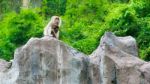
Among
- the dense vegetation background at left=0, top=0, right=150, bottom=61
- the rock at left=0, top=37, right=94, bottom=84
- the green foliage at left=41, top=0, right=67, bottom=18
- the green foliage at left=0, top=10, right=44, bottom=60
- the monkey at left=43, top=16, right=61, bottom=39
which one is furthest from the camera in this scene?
the green foliage at left=41, top=0, right=67, bottom=18

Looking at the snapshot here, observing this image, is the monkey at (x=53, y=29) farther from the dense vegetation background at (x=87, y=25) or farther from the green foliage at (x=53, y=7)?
the green foliage at (x=53, y=7)

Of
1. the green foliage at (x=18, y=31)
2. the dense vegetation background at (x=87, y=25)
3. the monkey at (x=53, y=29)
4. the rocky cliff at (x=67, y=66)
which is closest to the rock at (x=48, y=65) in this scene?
the rocky cliff at (x=67, y=66)

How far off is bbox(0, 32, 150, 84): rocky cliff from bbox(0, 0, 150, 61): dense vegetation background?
15.0 ft

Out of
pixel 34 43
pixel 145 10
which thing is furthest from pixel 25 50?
pixel 145 10

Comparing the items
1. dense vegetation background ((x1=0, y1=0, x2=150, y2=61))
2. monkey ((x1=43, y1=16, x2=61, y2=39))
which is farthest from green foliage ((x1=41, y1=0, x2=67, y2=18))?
monkey ((x1=43, y1=16, x2=61, y2=39))

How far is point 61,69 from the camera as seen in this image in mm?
12117

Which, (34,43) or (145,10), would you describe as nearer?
(34,43)

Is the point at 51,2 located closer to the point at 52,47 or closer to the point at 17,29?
the point at 17,29

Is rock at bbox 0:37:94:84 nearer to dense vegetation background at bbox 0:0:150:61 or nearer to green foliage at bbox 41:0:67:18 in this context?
dense vegetation background at bbox 0:0:150:61

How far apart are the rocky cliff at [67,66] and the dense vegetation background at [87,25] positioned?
459 cm

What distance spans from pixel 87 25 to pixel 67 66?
35.4 ft

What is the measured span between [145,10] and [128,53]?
6675 millimetres

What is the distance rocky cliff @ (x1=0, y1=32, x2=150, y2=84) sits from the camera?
12.0m

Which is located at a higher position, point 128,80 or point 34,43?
point 34,43
